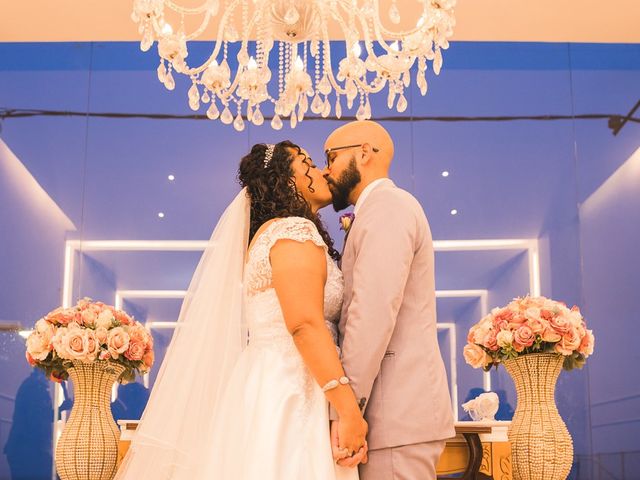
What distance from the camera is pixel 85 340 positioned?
10.7ft

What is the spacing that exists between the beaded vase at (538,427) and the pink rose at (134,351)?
5.18ft

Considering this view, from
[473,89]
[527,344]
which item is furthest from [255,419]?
[473,89]

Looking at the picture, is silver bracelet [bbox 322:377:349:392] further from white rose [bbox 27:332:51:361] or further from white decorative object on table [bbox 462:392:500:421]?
white decorative object on table [bbox 462:392:500:421]

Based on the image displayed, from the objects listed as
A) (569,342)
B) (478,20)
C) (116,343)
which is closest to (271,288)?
(116,343)

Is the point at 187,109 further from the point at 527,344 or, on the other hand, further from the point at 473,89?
the point at 527,344

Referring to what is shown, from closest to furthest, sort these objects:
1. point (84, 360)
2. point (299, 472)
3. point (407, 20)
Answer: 1. point (299, 472)
2. point (84, 360)
3. point (407, 20)

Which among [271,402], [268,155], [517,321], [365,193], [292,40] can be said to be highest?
[292,40]

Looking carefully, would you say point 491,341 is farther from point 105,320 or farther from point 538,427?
point 105,320

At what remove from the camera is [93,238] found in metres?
5.53

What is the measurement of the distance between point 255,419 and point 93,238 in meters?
3.54

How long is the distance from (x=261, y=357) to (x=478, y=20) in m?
3.66

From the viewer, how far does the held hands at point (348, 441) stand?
2.22 m

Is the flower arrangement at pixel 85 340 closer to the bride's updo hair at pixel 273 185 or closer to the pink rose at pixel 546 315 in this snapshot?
the bride's updo hair at pixel 273 185

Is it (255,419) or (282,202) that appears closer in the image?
(255,419)
